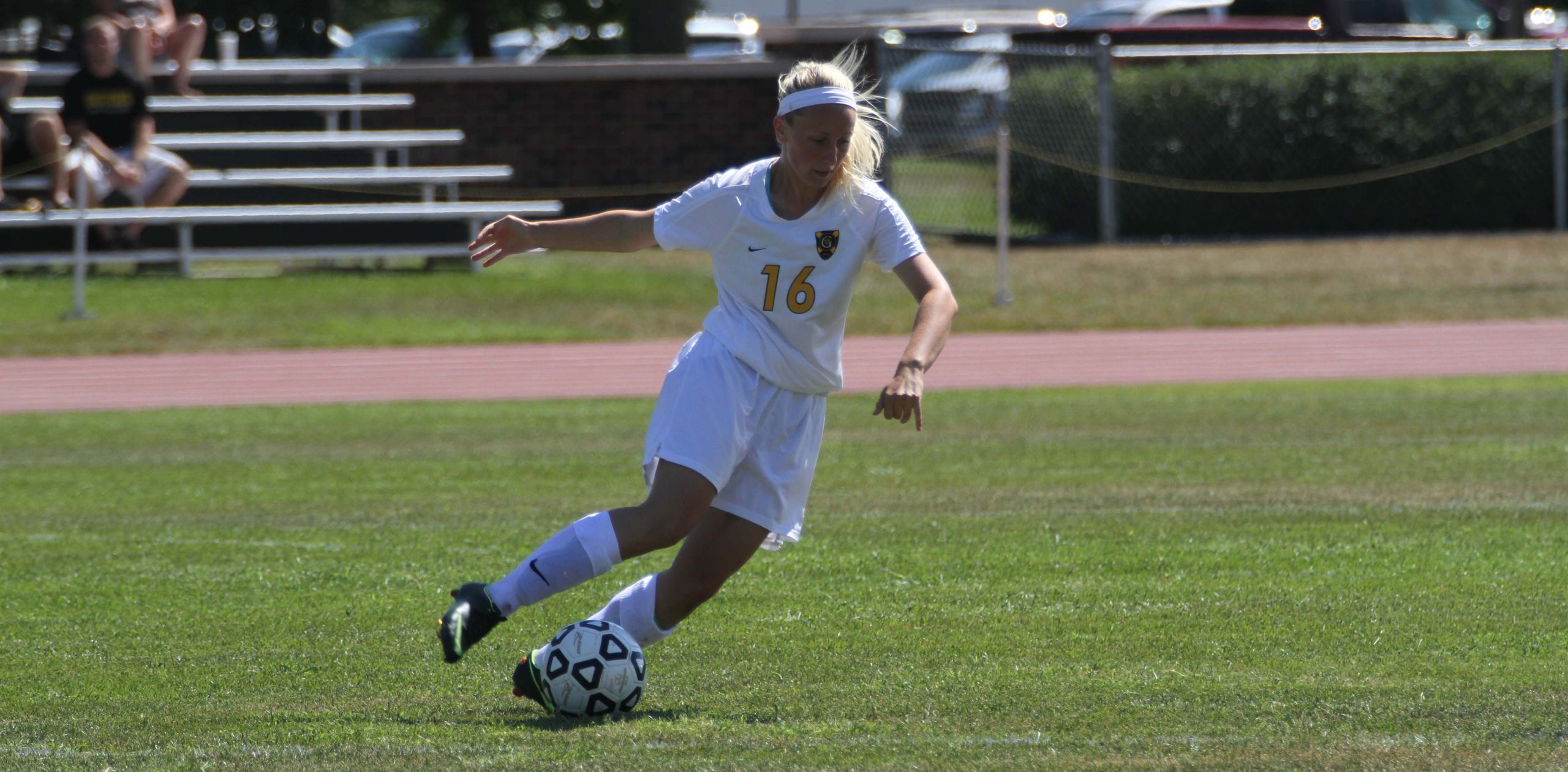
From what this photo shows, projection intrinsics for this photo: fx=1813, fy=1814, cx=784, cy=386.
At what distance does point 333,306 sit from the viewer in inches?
696

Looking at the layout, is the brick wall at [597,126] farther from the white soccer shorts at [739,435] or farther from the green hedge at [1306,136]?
the white soccer shorts at [739,435]

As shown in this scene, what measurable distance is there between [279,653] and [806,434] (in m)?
1.99

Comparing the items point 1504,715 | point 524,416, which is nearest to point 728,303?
point 1504,715

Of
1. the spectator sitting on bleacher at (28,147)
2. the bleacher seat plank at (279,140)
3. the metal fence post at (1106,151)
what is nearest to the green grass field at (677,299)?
the spectator sitting on bleacher at (28,147)

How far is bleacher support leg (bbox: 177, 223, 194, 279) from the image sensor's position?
1903 cm

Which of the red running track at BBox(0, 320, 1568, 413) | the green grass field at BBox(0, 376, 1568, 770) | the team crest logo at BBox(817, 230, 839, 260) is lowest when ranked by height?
the red running track at BBox(0, 320, 1568, 413)

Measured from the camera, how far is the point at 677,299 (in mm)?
18547

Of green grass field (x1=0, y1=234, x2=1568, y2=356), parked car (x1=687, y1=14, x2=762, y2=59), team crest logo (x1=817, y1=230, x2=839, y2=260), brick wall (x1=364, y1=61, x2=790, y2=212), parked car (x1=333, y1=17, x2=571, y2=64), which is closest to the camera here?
team crest logo (x1=817, y1=230, x2=839, y2=260)

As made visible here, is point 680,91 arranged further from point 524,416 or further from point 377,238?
point 524,416

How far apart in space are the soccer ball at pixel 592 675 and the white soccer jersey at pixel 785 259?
895 millimetres

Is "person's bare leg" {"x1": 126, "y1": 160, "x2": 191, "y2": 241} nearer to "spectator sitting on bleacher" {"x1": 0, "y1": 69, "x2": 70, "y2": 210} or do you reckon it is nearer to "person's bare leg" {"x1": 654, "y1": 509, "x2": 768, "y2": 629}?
"spectator sitting on bleacher" {"x1": 0, "y1": 69, "x2": 70, "y2": 210}

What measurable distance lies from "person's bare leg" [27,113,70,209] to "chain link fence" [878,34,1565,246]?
9444mm

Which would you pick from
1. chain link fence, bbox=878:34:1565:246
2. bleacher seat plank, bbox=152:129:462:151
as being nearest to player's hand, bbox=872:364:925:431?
bleacher seat plank, bbox=152:129:462:151

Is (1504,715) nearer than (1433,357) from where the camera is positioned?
Yes
